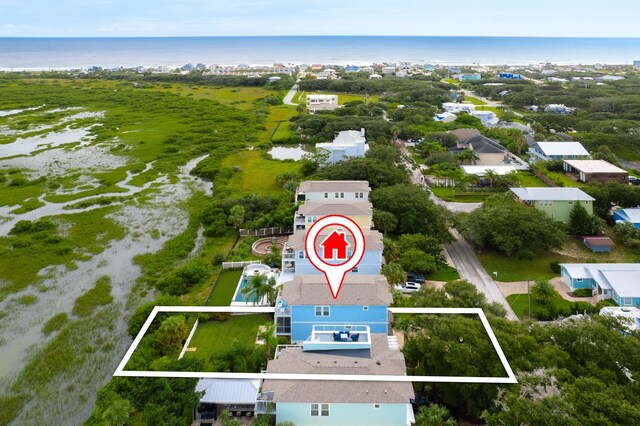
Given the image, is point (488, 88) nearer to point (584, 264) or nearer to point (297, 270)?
point (584, 264)

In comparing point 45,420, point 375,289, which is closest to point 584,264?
point 375,289

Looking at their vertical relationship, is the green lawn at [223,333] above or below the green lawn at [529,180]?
below

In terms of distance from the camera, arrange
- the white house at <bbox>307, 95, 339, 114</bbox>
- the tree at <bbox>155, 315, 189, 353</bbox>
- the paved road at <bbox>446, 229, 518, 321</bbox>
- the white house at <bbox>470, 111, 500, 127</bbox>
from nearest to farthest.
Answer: the tree at <bbox>155, 315, 189, 353</bbox> < the paved road at <bbox>446, 229, 518, 321</bbox> < the white house at <bbox>470, 111, 500, 127</bbox> < the white house at <bbox>307, 95, 339, 114</bbox>

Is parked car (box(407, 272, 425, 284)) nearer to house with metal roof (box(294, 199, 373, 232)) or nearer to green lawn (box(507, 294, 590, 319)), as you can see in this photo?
house with metal roof (box(294, 199, 373, 232))

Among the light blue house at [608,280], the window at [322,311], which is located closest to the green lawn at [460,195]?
the light blue house at [608,280]

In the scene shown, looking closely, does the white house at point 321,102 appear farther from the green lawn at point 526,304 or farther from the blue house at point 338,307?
the blue house at point 338,307

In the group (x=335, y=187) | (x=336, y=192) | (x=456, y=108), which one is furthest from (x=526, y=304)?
(x=456, y=108)

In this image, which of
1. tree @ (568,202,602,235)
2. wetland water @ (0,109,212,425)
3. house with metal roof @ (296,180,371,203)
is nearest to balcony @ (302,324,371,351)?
wetland water @ (0,109,212,425)
